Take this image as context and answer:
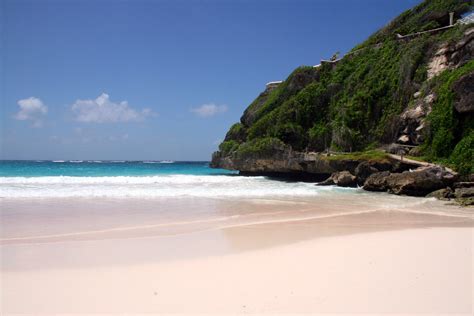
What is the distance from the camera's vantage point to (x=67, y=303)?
187 inches

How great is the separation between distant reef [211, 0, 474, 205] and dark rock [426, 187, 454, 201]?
5 cm

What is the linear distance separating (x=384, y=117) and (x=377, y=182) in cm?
968

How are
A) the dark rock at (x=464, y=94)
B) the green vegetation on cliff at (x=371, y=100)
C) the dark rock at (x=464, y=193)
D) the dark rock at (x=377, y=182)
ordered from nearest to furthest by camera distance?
the dark rock at (x=464, y=193)
the dark rock at (x=464, y=94)
the dark rock at (x=377, y=182)
the green vegetation on cliff at (x=371, y=100)

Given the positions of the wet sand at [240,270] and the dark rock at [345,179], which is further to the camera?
the dark rock at [345,179]

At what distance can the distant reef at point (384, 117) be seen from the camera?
2186 cm

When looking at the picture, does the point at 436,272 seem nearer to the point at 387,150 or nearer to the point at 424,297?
the point at 424,297

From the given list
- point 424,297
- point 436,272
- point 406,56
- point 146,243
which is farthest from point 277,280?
point 406,56

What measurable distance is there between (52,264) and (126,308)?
2852 mm

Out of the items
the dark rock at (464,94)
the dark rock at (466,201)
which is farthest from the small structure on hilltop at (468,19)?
the dark rock at (466,201)

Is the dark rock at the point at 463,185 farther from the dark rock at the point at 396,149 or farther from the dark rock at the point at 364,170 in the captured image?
the dark rock at the point at 396,149

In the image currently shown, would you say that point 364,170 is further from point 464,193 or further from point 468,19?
point 468,19

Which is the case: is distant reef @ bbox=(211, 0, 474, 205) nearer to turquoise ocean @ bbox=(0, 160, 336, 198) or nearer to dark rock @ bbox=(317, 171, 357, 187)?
dark rock @ bbox=(317, 171, 357, 187)

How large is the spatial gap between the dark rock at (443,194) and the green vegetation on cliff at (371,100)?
3.20 meters

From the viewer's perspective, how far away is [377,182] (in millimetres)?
22703
